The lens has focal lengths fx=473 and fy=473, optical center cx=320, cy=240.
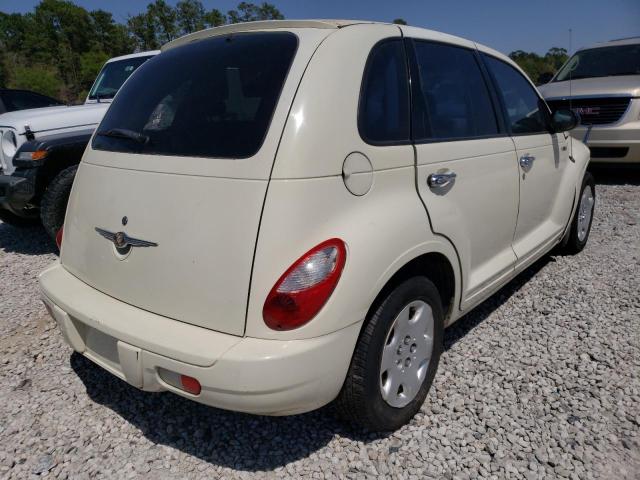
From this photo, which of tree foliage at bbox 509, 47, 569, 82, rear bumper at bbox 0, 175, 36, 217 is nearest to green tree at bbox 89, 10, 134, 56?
tree foliage at bbox 509, 47, 569, 82

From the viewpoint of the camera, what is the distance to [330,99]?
1.81 meters

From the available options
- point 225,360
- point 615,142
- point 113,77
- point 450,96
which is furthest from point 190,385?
point 615,142

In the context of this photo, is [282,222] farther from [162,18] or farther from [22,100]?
[162,18]

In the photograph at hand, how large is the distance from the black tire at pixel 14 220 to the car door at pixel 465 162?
15.3 ft

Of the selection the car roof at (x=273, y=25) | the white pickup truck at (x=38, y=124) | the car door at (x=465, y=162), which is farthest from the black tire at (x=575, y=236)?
the white pickup truck at (x=38, y=124)

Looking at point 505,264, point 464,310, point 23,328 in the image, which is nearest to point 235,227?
point 464,310

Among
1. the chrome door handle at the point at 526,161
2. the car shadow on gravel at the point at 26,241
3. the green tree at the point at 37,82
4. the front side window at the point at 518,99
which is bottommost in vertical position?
the green tree at the point at 37,82

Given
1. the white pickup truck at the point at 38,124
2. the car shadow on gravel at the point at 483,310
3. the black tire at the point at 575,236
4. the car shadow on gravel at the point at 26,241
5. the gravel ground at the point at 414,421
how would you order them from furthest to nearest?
the car shadow on gravel at the point at 26,241 → the white pickup truck at the point at 38,124 → the black tire at the point at 575,236 → the car shadow on gravel at the point at 483,310 → the gravel ground at the point at 414,421

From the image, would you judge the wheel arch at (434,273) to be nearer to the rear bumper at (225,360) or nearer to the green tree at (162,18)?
the rear bumper at (225,360)

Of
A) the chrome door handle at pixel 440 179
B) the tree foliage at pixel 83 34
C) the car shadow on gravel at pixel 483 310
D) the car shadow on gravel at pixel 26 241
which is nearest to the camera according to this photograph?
the chrome door handle at pixel 440 179

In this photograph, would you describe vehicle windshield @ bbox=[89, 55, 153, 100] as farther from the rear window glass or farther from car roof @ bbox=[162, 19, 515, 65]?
the rear window glass

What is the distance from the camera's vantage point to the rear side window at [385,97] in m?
1.94

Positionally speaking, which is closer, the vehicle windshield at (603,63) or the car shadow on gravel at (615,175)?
the car shadow on gravel at (615,175)

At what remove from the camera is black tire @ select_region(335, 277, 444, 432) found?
1856mm
